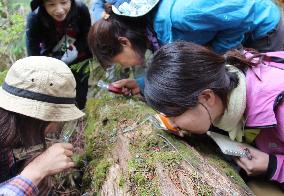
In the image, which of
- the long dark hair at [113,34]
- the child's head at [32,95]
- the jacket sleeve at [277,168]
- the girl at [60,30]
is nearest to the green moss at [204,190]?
the jacket sleeve at [277,168]

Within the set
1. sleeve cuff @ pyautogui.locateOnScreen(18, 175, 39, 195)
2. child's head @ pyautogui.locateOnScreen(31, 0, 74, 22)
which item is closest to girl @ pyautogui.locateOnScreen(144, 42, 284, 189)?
sleeve cuff @ pyautogui.locateOnScreen(18, 175, 39, 195)

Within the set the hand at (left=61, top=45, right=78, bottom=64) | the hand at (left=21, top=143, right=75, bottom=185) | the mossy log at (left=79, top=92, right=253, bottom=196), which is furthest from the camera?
the hand at (left=61, top=45, right=78, bottom=64)

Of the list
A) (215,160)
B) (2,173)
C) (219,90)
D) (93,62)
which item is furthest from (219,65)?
(93,62)

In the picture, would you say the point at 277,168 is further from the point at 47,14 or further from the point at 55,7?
the point at 47,14

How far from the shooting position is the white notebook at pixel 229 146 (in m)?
2.46

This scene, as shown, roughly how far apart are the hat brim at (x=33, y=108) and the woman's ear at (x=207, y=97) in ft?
3.00

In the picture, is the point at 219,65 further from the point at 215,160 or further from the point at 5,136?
the point at 5,136

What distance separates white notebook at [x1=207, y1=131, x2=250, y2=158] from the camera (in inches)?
97.0

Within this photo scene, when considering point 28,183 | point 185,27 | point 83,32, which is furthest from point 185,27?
point 83,32

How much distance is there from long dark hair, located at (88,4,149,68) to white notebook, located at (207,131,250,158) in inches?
44.6

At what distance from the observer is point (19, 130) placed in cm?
233

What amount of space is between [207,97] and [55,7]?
7.82 ft

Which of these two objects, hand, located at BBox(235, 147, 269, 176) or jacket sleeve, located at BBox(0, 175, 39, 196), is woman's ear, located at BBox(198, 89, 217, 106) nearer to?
hand, located at BBox(235, 147, 269, 176)

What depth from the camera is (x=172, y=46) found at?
221cm
